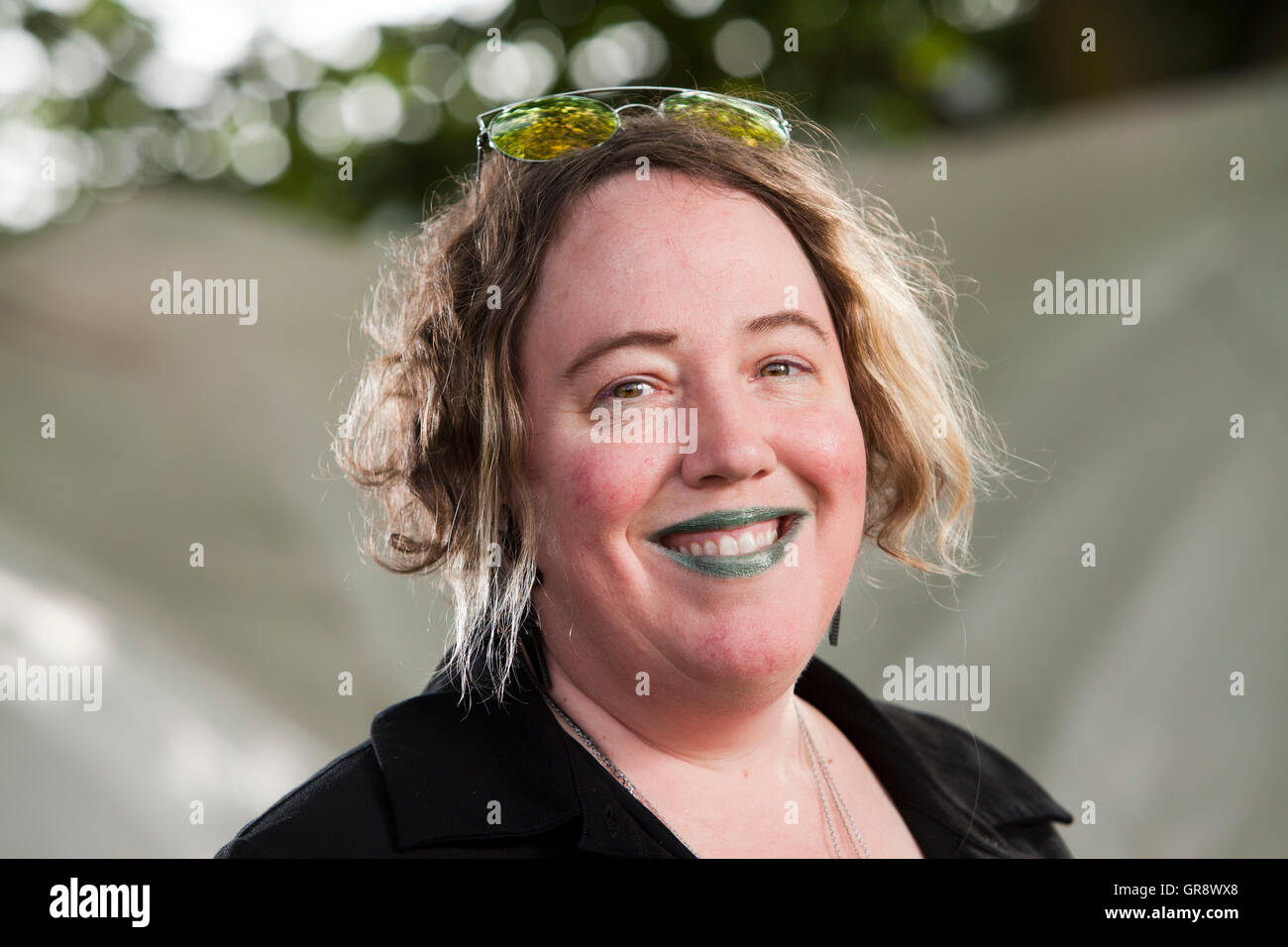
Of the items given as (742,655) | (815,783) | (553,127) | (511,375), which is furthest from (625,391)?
(815,783)

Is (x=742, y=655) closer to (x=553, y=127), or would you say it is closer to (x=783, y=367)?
(x=783, y=367)

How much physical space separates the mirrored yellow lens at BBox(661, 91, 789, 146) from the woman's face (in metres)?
0.28

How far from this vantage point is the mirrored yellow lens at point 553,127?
181 cm

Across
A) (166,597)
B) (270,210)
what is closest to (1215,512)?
(166,597)

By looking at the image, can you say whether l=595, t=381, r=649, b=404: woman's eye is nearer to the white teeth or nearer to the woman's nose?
the woman's nose

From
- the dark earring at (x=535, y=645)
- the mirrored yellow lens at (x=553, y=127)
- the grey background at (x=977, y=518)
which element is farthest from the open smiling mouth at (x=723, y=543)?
the grey background at (x=977, y=518)

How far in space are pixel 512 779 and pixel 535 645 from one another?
21cm

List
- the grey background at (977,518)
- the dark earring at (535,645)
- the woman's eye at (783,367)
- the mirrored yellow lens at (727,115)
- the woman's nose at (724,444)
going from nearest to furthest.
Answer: the woman's nose at (724,444), the woman's eye at (783,367), the dark earring at (535,645), the mirrored yellow lens at (727,115), the grey background at (977,518)

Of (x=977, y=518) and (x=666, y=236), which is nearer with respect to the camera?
(x=666, y=236)

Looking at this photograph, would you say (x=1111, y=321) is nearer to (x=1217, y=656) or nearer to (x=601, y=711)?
(x=1217, y=656)

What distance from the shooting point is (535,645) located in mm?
1765

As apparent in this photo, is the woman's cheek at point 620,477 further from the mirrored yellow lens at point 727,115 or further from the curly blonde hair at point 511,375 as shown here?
the mirrored yellow lens at point 727,115

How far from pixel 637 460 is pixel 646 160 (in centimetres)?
48

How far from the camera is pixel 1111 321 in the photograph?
199 inches
